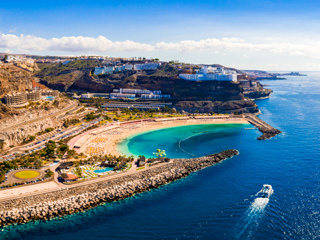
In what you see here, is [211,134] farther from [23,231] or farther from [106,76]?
[106,76]

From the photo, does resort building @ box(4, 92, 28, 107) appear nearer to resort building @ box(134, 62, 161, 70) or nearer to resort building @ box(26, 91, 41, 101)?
resort building @ box(26, 91, 41, 101)

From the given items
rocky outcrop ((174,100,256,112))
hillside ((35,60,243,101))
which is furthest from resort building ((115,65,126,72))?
rocky outcrop ((174,100,256,112))

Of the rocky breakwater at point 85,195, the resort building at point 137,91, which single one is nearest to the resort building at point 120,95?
the resort building at point 137,91

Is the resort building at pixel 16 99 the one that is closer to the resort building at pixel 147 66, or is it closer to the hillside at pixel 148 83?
the hillside at pixel 148 83

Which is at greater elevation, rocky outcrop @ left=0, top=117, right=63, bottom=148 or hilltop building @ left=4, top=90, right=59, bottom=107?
hilltop building @ left=4, top=90, right=59, bottom=107

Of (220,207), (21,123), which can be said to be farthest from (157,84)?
(220,207)

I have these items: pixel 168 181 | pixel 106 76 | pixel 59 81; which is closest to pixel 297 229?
pixel 168 181
